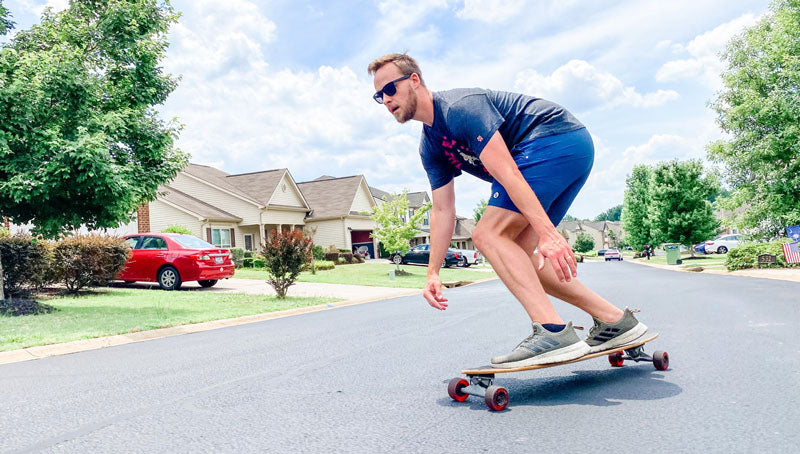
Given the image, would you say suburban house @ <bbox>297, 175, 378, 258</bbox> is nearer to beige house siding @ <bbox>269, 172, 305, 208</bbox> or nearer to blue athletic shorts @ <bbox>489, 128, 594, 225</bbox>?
beige house siding @ <bbox>269, 172, 305, 208</bbox>

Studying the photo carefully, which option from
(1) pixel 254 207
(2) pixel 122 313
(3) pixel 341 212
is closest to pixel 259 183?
(1) pixel 254 207

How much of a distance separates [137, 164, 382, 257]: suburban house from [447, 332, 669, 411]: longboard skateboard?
24.0 metres

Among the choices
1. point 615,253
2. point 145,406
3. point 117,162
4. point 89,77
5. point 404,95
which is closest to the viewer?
point 404,95

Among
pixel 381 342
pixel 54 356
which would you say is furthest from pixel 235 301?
pixel 381 342

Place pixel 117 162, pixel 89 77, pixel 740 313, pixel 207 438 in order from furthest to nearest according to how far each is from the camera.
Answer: pixel 117 162 < pixel 89 77 < pixel 740 313 < pixel 207 438

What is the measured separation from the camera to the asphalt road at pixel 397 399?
245cm

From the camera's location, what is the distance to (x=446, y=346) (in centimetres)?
512

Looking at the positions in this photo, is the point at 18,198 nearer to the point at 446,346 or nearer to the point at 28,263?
the point at 28,263

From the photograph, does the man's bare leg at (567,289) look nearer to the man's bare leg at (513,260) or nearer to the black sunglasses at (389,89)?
the man's bare leg at (513,260)

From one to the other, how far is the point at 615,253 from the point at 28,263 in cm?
5535

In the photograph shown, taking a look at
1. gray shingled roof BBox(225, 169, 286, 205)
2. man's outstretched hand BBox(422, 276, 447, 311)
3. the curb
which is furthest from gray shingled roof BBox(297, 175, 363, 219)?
man's outstretched hand BBox(422, 276, 447, 311)

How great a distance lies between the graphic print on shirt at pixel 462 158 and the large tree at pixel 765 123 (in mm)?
22352

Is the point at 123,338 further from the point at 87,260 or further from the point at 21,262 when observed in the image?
the point at 87,260

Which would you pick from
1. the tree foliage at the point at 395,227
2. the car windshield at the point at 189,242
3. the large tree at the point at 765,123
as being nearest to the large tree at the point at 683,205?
the large tree at the point at 765,123
